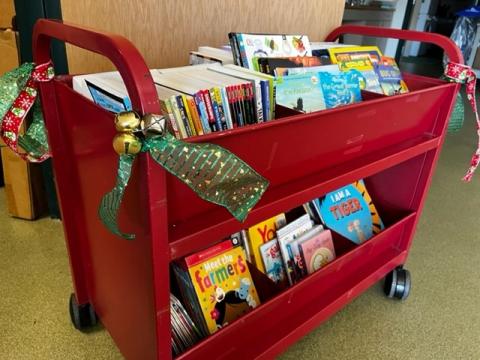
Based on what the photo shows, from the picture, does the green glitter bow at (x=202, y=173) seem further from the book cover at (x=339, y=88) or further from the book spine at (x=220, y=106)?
the book cover at (x=339, y=88)

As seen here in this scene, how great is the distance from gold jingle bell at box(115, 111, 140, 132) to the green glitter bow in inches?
1.1

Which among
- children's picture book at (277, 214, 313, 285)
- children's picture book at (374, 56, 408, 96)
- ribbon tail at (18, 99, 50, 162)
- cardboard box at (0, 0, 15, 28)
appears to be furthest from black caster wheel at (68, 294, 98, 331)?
children's picture book at (374, 56, 408, 96)

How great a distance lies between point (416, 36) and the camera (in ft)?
4.25

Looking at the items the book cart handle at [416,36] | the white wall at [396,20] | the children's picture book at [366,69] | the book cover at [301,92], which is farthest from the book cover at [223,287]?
the white wall at [396,20]

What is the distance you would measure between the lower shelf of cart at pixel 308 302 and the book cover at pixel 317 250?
0.17 ft

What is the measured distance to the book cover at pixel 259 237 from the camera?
115cm

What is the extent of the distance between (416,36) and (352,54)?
21 centimetres

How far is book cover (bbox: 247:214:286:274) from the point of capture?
1.15 m

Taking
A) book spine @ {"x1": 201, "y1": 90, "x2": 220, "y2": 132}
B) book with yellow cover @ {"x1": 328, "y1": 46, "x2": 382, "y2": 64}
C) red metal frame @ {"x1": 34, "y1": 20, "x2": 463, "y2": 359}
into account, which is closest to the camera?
red metal frame @ {"x1": 34, "y1": 20, "x2": 463, "y2": 359}

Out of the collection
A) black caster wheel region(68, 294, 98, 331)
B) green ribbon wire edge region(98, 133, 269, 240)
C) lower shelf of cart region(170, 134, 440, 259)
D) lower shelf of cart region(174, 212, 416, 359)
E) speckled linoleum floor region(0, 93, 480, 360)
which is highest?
green ribbon wire edge region(98, 133, 269, 240)

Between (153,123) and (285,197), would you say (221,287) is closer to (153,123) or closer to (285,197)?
(285,197)

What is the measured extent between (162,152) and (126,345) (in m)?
0.63

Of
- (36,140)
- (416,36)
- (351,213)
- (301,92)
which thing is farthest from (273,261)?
(416,36)

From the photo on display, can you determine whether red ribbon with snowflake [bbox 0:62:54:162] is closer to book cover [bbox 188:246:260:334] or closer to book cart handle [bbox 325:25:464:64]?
book cover [bbox 188:246:260:334]
